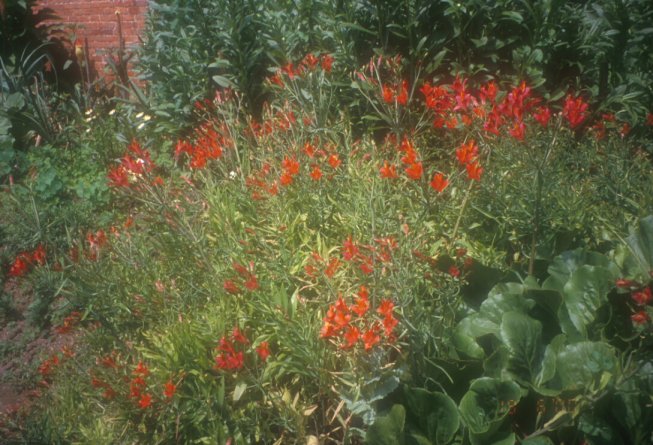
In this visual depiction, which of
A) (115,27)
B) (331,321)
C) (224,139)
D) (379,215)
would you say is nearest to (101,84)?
(115,27)

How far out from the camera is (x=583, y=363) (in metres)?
2.21

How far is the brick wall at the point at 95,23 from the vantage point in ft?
22.7

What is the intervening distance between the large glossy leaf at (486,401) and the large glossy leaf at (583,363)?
0.21 meters

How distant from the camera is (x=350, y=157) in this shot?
3.35m

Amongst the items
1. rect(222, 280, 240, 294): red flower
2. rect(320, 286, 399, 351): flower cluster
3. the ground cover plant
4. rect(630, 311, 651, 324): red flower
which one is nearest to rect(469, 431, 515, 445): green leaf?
the ground cover plant

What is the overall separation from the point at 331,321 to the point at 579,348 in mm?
964

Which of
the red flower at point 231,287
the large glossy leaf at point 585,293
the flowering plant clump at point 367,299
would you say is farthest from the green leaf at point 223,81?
the large glossy leaf at point 585,293

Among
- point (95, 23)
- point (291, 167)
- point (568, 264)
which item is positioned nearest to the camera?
point (568, 264)

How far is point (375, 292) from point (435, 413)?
521 mm

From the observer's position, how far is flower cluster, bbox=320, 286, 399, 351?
6.81 ft

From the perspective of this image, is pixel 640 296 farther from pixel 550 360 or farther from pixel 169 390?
pixel 169 390

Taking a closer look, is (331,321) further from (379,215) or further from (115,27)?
(115,27)

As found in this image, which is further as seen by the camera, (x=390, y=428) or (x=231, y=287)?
(x=231, y=287)

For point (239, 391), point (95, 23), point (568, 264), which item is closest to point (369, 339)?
point (239, 391)
